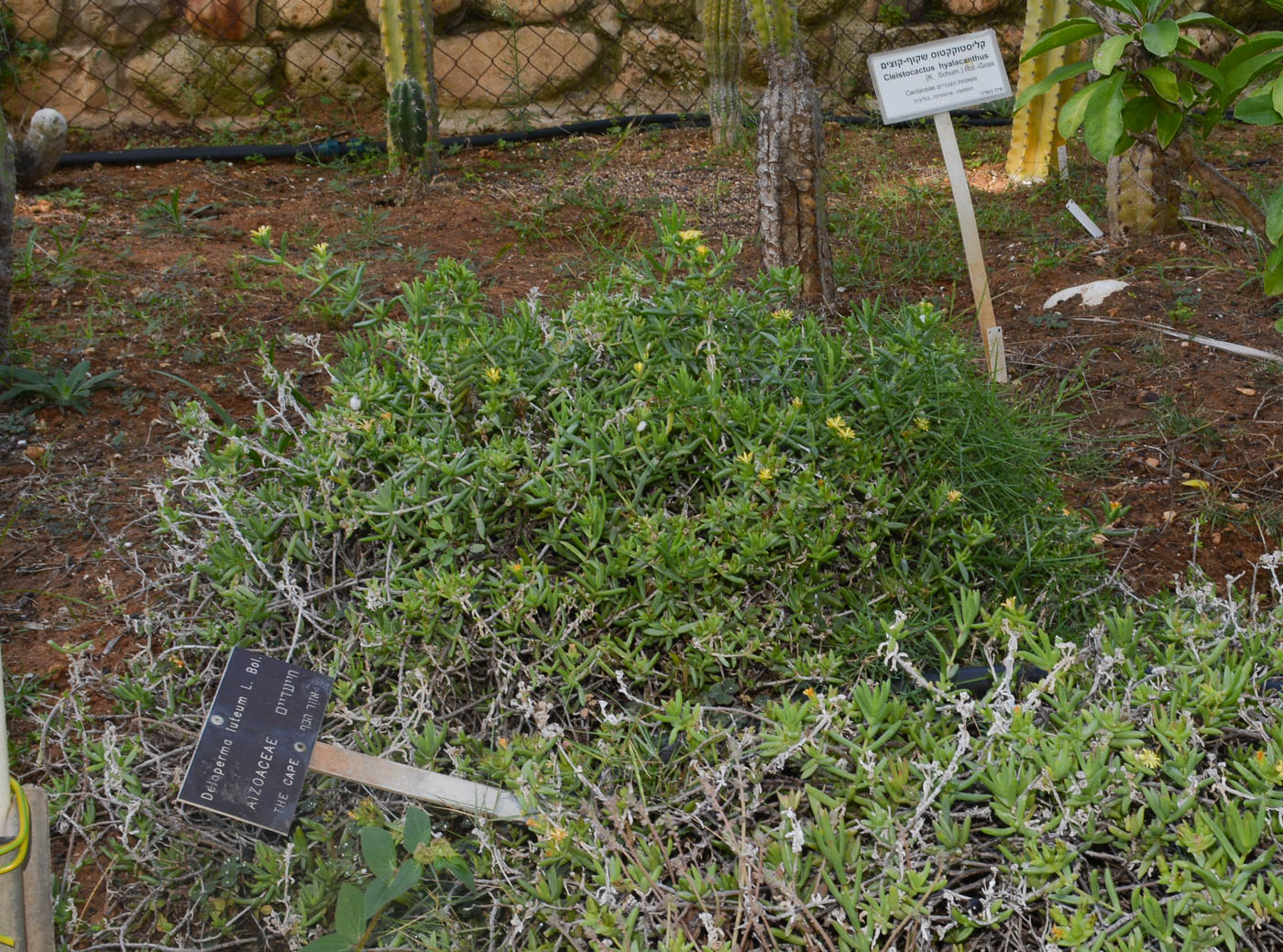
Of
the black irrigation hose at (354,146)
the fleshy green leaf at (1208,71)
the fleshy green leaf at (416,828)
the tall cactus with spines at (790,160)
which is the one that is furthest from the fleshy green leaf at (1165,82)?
the black irrigation hose at (354,146)

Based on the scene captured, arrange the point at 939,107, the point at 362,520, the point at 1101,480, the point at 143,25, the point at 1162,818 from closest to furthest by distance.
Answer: the point at 1162,818 < the point at 362,520 < the point at 1101,480 < the point at 939,107 < the point at 143,25

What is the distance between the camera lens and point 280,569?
203cm

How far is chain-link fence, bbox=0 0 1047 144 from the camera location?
5363mm

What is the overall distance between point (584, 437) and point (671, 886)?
0.91 metres

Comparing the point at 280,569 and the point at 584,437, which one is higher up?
the point at 584,437

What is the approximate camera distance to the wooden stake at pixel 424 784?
1.60 metres

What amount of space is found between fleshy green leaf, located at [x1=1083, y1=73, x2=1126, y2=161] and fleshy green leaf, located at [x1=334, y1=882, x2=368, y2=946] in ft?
6.25

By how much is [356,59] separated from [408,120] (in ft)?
4.22

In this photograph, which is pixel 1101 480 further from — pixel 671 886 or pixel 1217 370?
pixel 671 886

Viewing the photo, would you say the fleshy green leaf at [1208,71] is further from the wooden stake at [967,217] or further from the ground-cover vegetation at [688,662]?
the wooden stake at [967,217]

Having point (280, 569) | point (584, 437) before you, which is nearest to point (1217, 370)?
point (584, 437)

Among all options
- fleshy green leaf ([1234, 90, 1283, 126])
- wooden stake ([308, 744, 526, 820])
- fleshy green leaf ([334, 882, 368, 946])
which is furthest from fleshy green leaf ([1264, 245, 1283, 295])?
fleshy green leaf ([334, 882, 368, 946])

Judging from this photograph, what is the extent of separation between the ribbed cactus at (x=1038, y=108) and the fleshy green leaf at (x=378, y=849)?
3.91m

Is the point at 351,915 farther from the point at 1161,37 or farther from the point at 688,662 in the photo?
the point at 1161,37
